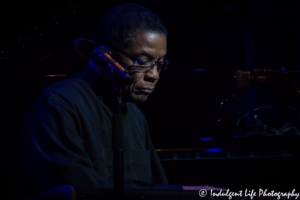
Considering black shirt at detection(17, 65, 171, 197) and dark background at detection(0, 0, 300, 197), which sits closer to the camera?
black shirt at detection(17, 65, 171, 197)

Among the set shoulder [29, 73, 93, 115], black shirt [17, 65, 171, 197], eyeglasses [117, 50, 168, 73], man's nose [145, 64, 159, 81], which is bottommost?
black shirt [17, 65, 171, 197]

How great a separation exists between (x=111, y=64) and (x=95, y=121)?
0.65 m

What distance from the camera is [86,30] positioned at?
13.7 ft

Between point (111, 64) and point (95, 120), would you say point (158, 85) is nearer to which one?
point (95, 120)

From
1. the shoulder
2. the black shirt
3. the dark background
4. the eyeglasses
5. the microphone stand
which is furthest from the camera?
the dark background

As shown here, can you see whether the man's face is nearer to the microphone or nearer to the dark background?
the microphone

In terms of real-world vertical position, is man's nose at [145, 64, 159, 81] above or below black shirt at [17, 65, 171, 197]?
above

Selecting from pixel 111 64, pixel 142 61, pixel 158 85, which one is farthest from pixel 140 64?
pixel 158 85

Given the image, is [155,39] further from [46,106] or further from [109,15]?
[46,106]

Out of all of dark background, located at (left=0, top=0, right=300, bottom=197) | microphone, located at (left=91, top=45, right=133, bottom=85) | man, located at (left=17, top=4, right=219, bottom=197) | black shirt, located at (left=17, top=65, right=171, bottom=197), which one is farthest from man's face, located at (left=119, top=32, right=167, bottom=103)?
dark background, located at (left=0, top=0, right=300, bottom=197)

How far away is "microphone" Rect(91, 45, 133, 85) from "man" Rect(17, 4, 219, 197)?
0.11 meters

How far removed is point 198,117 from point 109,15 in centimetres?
175

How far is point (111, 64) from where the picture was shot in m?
1.58

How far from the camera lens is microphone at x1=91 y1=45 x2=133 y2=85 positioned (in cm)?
148
